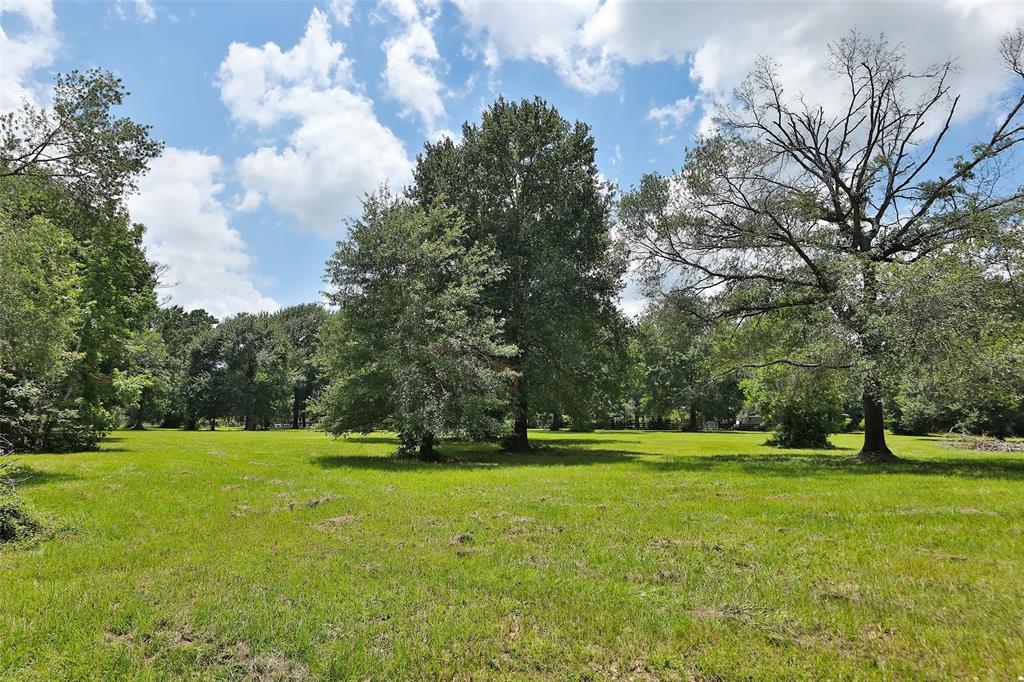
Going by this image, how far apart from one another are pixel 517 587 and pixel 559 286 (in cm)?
1814

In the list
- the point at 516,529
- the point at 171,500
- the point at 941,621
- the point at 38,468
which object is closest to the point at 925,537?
the point at 941,621

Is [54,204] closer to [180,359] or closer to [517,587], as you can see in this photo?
[517,587]

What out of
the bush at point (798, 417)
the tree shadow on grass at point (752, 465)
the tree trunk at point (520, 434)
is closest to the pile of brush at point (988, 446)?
the bush at point (798, 417)

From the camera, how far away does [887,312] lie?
50.1 feet

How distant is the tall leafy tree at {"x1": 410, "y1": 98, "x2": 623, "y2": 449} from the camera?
75.6 feet

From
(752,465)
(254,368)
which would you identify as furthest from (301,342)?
(752,465)

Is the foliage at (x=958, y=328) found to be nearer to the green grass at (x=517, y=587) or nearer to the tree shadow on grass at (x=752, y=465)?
the tree shadow on grass at (x=752, y=465)

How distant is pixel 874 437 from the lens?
65.1 feet

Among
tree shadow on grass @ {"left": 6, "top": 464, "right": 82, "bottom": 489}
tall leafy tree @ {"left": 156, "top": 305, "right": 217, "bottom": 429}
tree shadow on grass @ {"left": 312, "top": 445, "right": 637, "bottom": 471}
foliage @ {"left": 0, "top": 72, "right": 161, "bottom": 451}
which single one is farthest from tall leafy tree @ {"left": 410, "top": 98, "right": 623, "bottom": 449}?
tall leafy tree @ {"left": 156, "top": 305, "right": 217, "bottom": 429}

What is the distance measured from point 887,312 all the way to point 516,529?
518 inches

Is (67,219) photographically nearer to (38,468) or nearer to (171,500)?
(38,468)

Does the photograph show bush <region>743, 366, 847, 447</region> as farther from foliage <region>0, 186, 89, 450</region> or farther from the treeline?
foliage <region>0, 186, 89, 450</region>

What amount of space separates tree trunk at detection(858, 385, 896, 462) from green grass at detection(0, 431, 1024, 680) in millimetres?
8787

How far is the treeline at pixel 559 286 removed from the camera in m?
13.5
